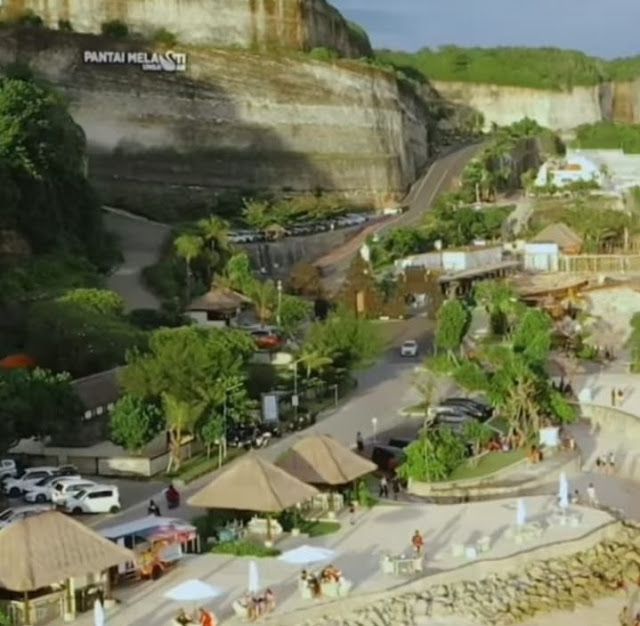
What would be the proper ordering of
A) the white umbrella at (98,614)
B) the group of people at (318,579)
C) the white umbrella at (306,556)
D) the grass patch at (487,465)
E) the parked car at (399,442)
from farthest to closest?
the parked car at (399,442) < the grass patch at (487,465) < the white umbrella at (306,556) < the group of people at (318,579) < the white umbrella at (98,614)

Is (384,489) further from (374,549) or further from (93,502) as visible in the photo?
(93,502)

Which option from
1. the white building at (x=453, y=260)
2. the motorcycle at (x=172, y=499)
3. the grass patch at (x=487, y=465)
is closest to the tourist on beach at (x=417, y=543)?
the motorcycle at (x=172, y=499)

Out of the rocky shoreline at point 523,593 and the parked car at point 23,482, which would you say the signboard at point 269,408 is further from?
the rocky shoreline at point 523,593

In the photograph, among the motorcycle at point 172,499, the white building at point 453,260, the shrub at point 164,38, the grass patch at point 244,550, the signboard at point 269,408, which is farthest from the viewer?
the shrub at point 164,38

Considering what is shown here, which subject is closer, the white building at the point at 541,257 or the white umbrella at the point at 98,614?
the white umbrella at the point at 98,614

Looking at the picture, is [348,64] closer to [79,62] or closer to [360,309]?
[79,62]

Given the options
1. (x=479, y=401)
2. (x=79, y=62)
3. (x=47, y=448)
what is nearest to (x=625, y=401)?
(x=479, y=401)

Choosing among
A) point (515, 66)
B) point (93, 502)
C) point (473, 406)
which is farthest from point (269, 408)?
point (515, 66)
